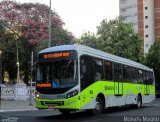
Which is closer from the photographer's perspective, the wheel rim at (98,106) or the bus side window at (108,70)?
the wheel rim at (98,106)

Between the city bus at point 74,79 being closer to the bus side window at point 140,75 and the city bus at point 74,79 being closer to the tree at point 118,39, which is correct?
the bus side window at point 140,75

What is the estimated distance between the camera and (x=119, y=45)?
2205 inches

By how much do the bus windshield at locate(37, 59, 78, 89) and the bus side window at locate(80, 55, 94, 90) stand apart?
546 millimetres

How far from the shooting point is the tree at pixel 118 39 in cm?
5597

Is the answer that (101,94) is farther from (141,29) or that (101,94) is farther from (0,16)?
(141,29)

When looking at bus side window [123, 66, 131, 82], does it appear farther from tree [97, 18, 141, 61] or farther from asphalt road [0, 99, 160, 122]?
tree [97, 18, 141, 61]

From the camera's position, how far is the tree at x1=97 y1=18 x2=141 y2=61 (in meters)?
56.0

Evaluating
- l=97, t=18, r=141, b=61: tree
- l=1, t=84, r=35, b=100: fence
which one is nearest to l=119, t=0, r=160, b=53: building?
l=97, t=18, r=141, b=61: tree

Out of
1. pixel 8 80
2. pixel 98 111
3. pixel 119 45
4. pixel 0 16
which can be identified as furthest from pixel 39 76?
pixel 8 80

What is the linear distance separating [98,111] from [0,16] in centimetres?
4221

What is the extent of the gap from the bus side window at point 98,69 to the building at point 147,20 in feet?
239

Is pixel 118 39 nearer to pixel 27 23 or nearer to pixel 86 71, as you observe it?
pixel 27 23

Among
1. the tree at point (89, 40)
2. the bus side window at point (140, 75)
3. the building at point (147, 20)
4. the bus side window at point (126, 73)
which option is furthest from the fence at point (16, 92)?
the building at point (147, 20)

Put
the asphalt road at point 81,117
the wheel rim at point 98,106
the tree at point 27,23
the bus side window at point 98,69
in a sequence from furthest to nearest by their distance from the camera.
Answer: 1. the tree at point 27,23
2. the wheel rim at point 98,106
3. the bus side window at point 98,69
4. the asphalt road at point 81,117
